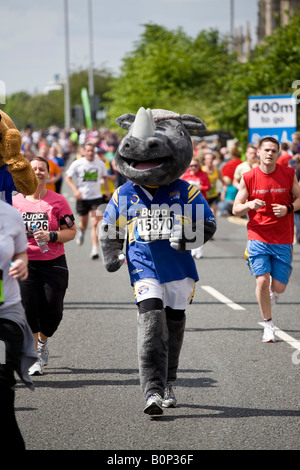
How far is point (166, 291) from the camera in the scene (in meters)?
6.12

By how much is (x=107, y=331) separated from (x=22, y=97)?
169 m

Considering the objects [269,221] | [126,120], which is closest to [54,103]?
[269,221]

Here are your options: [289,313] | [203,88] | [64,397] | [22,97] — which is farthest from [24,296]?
[22,97]

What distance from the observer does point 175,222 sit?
20.0 ft

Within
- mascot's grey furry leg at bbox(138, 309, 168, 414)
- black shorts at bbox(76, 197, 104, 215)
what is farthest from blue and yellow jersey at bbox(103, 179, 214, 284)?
black shorts at bbox(76, 197, 104, 215)

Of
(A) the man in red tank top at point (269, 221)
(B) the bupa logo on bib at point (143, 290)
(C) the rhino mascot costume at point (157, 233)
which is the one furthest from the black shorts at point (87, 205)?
(B) the bupa logo on bib at point (143, 290)

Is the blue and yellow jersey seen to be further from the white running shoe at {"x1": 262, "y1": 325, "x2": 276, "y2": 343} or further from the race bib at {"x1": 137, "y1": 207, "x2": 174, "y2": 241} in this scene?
the white running shoe at {"x1": 262, "y1": 325, "x2": 276, "y2": 343}

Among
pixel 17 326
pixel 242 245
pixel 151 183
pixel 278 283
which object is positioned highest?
pixel 151 183

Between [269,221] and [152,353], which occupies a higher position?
[269,221]

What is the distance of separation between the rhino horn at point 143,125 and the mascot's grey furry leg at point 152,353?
4.10 feet

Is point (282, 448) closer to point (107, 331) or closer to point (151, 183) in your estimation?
point (151, 183)

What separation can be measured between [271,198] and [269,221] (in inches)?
9.4

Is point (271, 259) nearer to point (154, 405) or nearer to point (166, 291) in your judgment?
point (166, 291)

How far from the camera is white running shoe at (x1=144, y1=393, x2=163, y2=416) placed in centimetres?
582
